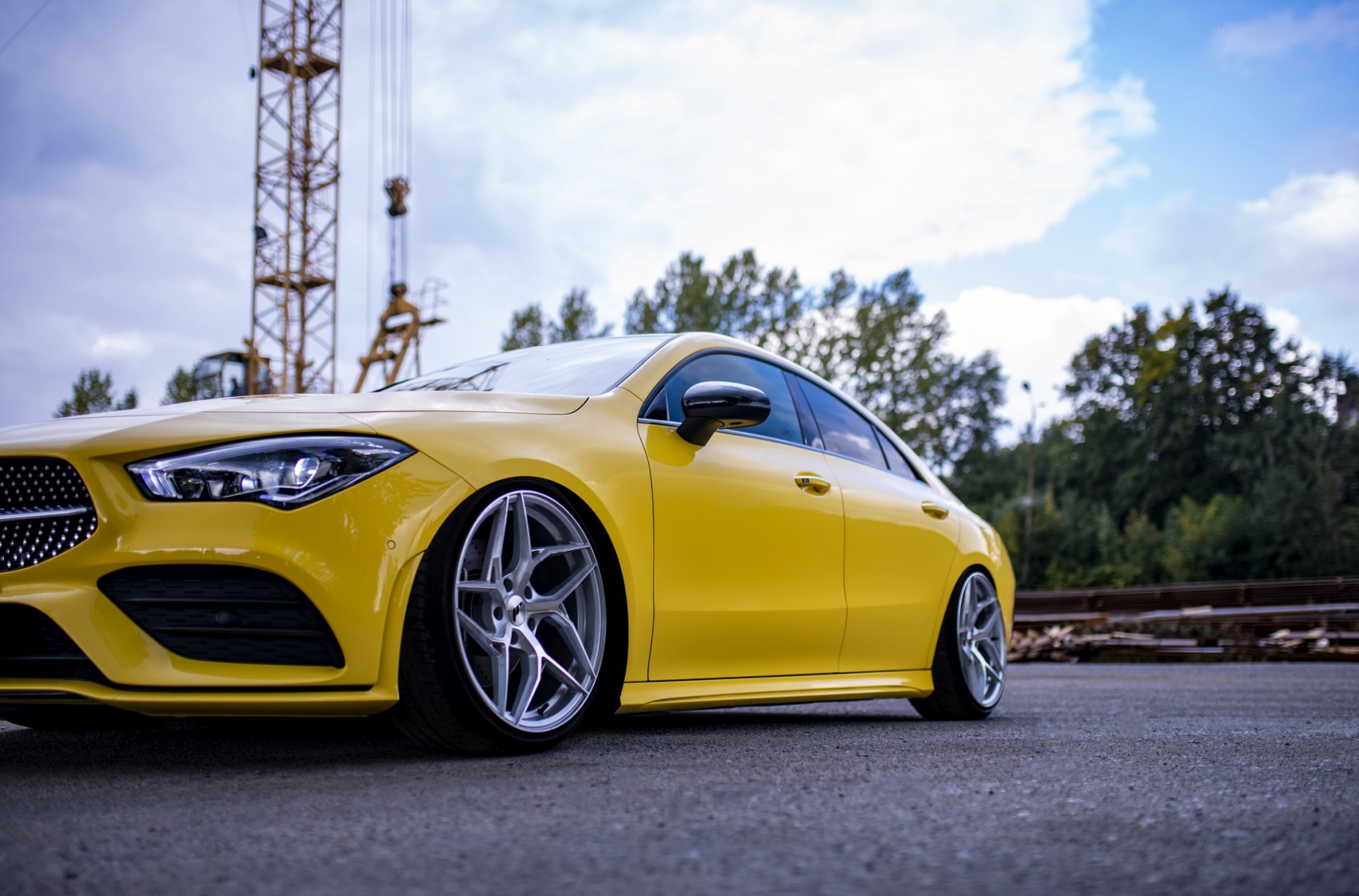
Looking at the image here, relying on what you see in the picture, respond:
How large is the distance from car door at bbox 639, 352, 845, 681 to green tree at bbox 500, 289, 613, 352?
1770 inches

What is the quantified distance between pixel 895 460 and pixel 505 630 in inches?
112

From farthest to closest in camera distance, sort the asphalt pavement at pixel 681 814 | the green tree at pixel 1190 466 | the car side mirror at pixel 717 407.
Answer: the green tree at pixel 1190 466 < the car side mirror at pixel 717 407 < the asphalt pavement at pixel 681 814

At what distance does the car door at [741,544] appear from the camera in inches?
142

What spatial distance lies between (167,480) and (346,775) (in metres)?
0.82

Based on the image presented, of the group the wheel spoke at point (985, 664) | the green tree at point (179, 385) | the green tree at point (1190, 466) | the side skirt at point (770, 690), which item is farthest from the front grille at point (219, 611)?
the green tree at point (179, 385)

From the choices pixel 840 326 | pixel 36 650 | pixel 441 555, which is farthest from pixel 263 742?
pixel 840 326

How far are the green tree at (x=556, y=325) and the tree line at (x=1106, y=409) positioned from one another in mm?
Answer: 73

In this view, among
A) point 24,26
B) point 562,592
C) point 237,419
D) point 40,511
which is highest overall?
point 24,26

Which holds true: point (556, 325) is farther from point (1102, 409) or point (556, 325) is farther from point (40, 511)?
point (40, 511)

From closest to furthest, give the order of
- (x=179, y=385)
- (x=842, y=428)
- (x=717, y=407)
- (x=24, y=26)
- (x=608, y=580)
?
1. (x=608, y=580)
2. (x=717, y=407)
3. (x=842, y=428)
4. (x=24, y=26)
5. (x=179, y=385)

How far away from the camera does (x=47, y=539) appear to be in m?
2.76

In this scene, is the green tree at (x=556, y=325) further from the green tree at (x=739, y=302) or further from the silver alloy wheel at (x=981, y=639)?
the silver alloy wheel at (x=981, y=639)

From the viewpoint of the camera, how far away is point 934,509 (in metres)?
5.16

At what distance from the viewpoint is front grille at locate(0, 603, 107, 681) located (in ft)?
8.80
